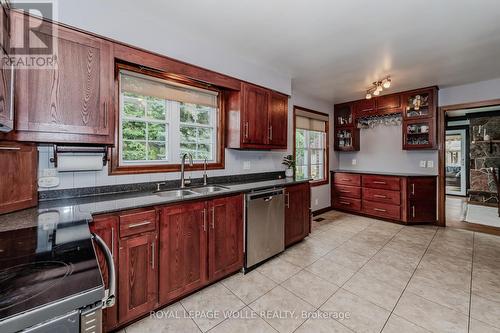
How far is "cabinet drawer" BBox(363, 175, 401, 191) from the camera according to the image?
4.09 m

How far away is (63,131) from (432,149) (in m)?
5.42

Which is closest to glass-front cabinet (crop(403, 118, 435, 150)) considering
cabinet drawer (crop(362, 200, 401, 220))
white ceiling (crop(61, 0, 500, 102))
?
white ceiling (crop(61, 0, 500, 102))

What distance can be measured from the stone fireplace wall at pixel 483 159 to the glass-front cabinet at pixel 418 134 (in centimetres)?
332

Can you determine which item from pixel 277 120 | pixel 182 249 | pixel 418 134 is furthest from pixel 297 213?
pixel 418 134

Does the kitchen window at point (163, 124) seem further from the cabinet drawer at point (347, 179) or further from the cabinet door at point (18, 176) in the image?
the cabinet drawer at point (347, 179)

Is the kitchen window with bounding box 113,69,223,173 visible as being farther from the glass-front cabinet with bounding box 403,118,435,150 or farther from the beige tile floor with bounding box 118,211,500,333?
the glass-front cabinet with bounding box 403,118,435,150

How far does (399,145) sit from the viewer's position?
178 inches

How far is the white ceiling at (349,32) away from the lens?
1848 mm

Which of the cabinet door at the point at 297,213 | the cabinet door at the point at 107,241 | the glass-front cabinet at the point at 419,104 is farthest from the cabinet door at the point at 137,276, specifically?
the glass-front cabinet at the point at 419,104

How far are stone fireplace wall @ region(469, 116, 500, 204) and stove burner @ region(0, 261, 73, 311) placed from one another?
27.6 ft

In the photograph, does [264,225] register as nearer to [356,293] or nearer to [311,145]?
[356,293]

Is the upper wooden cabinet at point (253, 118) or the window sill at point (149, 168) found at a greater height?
the upper wooden cabinet at point (253, 118)

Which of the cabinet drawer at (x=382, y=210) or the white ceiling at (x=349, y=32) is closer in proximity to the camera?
the white ceiling at (x=349, y=32)

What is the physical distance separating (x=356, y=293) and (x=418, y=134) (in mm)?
3602
